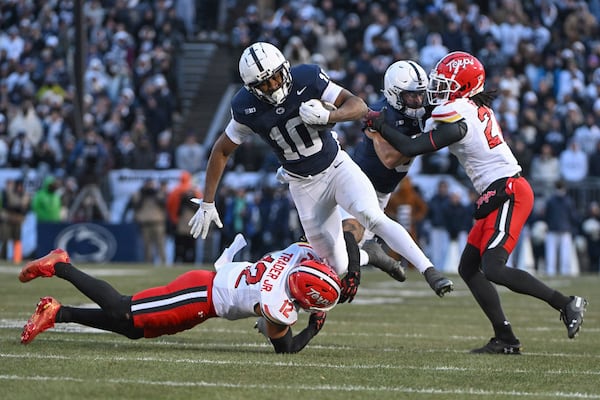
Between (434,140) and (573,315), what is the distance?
1.28m

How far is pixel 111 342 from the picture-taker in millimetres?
7391

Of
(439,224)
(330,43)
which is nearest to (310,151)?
(439,224)

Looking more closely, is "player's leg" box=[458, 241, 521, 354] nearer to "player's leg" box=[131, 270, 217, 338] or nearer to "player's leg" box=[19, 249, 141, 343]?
"player's leg" box=[131, 270, 217, 338]

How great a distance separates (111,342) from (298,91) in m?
1.83

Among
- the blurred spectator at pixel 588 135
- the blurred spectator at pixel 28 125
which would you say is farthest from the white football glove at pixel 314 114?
the blurred spectator at pixel 28 125

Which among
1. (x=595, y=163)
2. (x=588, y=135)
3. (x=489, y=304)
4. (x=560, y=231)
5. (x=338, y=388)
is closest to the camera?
(x=338, y=388)

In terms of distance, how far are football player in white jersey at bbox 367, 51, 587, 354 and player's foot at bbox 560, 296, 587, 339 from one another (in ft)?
0.07

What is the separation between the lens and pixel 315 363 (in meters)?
6.53

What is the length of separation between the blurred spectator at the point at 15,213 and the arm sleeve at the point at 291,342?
13.2 meters

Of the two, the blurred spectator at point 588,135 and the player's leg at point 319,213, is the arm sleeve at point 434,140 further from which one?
the blurred spectator at point 588,135

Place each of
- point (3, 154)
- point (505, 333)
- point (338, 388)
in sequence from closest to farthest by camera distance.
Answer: point (338, 388) < point (505, 333) < point (3, 154)

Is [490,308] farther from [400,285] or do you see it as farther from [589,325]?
[400,285]

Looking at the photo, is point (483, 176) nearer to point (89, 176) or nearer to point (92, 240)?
point (92, 240)

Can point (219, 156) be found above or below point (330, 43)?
above
